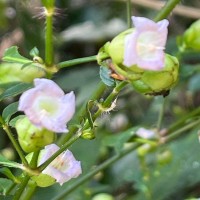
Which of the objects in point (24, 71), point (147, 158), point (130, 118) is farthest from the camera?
point (130, 118)

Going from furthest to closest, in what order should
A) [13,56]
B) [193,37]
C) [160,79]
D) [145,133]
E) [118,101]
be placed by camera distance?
[118,101] < [145,133] < [193,37] < [13,56] < [160,79]

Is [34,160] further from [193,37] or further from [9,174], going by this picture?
[193,37]

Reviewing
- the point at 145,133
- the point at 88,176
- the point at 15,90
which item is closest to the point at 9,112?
the point at 15,90

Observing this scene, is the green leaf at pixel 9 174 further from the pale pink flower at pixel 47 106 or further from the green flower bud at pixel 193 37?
the green flower bud at pixel 193 37

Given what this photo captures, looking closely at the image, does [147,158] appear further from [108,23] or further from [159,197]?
[108,23]

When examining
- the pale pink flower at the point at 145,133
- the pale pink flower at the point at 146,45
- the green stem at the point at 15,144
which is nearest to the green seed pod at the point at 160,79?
the pale pink flower at the point at 146,45

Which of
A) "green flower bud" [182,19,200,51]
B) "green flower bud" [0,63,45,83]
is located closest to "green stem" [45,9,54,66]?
"green flower bud" [0,63,45,83]

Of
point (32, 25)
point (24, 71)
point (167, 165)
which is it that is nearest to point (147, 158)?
point (167, 165)
